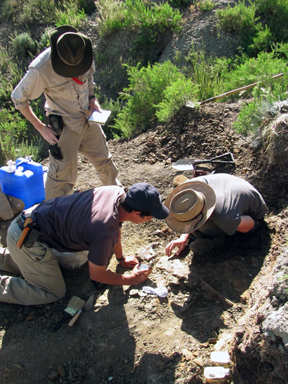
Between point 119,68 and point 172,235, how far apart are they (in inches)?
215

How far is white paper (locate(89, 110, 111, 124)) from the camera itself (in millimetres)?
3787

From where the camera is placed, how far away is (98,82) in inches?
321

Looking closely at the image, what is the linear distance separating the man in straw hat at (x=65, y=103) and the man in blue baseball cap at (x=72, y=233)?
97 centimetres

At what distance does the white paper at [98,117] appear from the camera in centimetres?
379

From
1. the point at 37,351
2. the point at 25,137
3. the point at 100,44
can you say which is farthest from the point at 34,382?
the point at 100,44

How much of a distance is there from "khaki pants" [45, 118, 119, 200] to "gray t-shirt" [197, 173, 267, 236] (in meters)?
1.38

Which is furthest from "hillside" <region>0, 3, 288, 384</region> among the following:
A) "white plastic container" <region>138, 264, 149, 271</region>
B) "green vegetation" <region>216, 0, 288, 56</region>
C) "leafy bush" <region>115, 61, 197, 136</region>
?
"green vegetation" <region>216, 0, 288, 56</region>

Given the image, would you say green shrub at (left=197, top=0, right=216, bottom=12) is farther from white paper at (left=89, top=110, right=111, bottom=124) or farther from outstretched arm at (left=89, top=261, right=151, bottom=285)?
outstretched arm at (left=89, top=261, right=151, bottom=285)

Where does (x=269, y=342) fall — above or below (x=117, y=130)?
above

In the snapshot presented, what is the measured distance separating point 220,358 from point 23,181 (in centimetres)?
325

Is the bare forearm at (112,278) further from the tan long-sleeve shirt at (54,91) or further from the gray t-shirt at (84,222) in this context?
the tan long-sleeve shirt at (54,91)

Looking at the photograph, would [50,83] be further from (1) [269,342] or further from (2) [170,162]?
(1) [269,342]

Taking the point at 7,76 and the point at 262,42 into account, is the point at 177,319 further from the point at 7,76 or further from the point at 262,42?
the point at 7,76

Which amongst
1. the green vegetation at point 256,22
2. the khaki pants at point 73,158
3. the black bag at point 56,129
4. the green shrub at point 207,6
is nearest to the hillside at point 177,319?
the khaki pants at point 73,158
